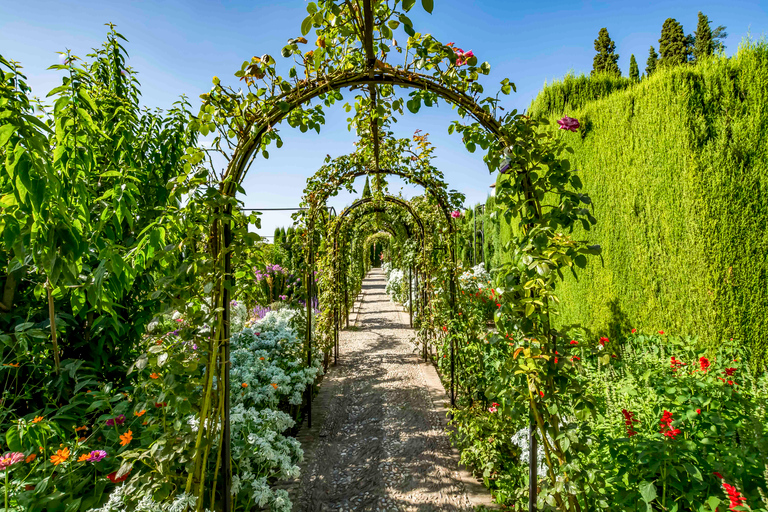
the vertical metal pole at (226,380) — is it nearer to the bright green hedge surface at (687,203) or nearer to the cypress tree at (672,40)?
the bright green hedge surface at (687,203)

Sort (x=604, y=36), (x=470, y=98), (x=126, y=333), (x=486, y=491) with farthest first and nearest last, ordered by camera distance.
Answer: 1. (x=604, y=36)
2. (x=486, y=491)
3. (x=126, y=333)
4. (x=470, y=98)

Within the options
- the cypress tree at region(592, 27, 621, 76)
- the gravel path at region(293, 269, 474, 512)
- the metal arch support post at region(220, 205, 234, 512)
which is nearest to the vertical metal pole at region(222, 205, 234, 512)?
the metal arch support post at region(220, 205, 234, 512)

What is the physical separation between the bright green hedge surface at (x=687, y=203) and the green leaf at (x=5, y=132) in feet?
15.8

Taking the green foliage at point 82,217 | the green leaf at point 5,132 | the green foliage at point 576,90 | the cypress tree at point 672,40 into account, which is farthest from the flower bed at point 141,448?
the cypress tree at point 672,40

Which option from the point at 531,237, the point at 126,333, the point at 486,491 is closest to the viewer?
the point at 531,237

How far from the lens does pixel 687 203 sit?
3529 millimetres

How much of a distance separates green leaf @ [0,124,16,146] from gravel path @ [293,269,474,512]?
2485mm

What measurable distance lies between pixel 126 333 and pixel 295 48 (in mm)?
1995

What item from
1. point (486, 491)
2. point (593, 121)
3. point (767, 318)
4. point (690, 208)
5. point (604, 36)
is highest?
point (604, 36)

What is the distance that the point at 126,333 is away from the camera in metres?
2.20

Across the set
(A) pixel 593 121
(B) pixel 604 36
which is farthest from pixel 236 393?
(B) pixel 604 36

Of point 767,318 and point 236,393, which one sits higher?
point 767,318

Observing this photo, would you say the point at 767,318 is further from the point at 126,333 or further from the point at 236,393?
the point at 126,333

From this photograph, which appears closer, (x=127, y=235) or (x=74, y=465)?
(x=74, y=465)
